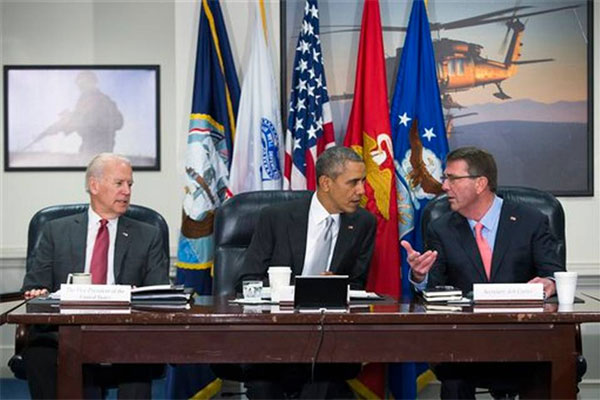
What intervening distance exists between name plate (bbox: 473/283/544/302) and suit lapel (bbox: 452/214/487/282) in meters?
0.53

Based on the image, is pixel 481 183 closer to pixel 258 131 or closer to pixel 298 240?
pixel 298 240

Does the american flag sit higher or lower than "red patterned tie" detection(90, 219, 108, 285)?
higher

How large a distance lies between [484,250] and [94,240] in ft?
5.50

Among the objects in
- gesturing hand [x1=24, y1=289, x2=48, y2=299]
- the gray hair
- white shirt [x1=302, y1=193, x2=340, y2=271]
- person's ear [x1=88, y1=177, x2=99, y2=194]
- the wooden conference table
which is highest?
the gray hair

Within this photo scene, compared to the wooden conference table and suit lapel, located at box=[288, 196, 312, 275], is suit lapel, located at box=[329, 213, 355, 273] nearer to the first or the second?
suit lapel, located at box=[288, 196, 312, 275]

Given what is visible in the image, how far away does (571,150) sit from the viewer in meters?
5.26

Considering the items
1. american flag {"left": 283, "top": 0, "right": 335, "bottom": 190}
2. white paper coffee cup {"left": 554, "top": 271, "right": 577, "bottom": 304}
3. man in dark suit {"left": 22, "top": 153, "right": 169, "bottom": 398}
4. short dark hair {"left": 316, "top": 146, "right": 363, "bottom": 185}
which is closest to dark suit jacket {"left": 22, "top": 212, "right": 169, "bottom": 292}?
man in dark suit {"left": 22, "top": 153, "right": 169, "bottom": 398}

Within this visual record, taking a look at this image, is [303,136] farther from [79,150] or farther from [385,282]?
[79,150]

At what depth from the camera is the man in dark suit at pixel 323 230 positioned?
415 centimetres

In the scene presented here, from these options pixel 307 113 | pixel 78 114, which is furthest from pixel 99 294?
pixel 78 114

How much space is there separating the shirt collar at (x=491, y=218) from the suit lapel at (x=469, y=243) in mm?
42

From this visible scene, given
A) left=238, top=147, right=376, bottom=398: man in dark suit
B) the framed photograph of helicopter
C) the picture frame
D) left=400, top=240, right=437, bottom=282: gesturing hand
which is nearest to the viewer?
left=400, top=240, right=437, bottom=282: gesturing hand

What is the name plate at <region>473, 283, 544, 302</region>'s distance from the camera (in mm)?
3348

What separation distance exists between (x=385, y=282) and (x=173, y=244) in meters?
1.26
